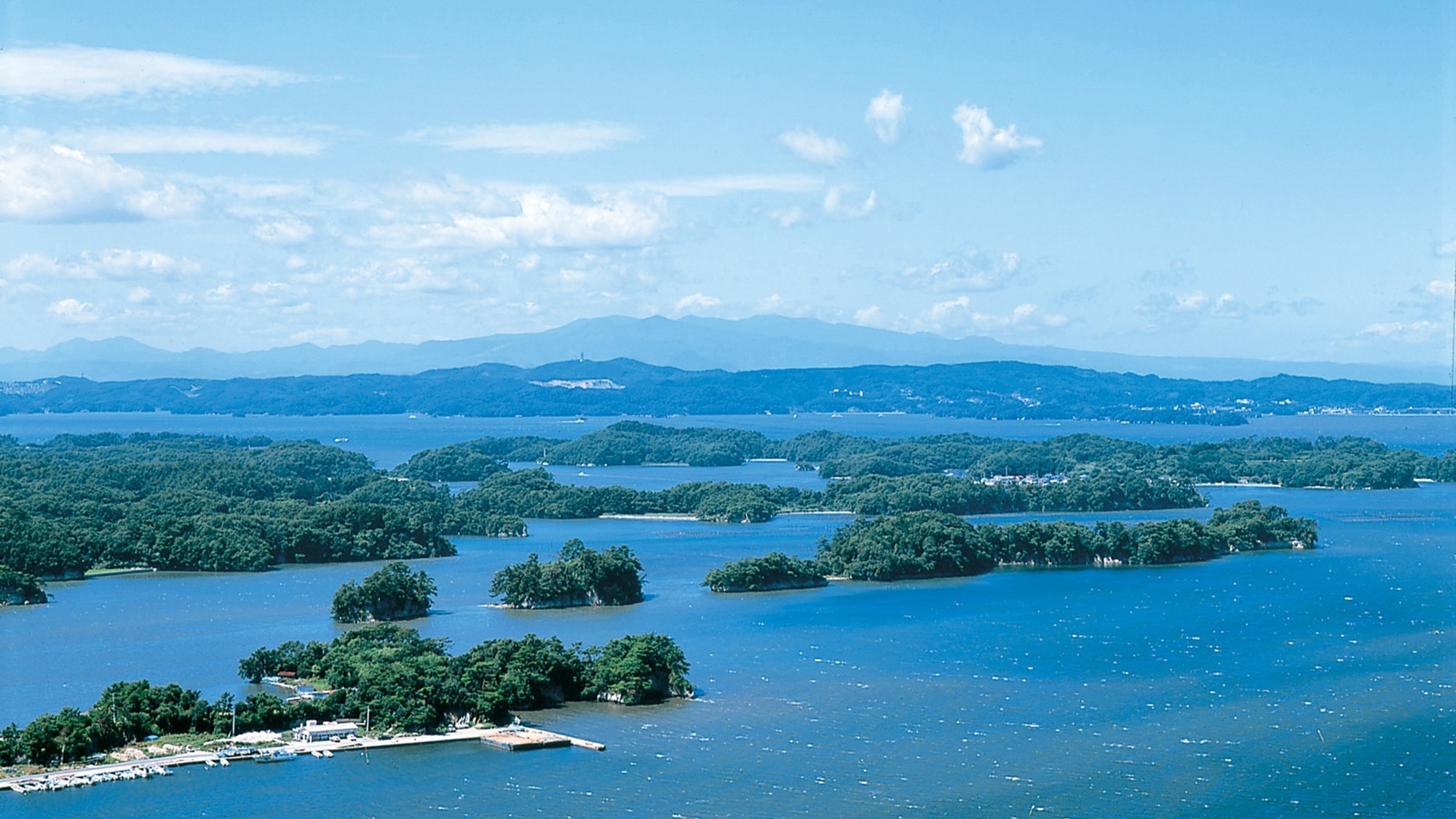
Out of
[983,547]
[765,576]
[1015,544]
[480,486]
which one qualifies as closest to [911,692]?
[765,576]

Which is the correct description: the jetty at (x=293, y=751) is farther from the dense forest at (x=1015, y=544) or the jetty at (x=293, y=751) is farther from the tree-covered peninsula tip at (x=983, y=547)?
the dense forest at (x=1015, y=544)

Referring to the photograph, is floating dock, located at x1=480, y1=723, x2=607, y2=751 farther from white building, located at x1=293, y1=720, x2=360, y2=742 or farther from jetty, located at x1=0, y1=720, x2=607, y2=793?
white building, located at x1=293, y1=720, x2=360, y2=742

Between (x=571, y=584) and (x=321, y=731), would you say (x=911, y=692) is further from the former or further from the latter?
(x=571, y=584)

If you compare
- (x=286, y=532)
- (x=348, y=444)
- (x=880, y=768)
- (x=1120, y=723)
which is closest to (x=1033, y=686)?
A: (x=1120, y=723)

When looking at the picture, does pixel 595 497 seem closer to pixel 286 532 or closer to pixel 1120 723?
pixel 286 532

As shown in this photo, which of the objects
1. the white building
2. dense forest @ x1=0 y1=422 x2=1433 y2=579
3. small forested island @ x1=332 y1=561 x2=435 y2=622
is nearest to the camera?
the white building

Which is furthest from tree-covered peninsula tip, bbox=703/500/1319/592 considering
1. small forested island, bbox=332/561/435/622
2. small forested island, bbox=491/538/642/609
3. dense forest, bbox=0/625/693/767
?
dense forest, bbox=0/625/693/767

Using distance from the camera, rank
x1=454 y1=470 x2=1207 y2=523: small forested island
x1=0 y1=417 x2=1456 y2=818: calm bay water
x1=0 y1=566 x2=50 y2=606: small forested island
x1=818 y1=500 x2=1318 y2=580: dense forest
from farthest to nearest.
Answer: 1. x1=454 y1=470 x2=1207 y2=523: small forested island
2. x1=818 y1=500 x2=1318 y2=580: dense forest
3. x1=0 y1=566 x2=50 y2=606: small forested island
4. x1=0 y1=417 x2=1456 y2=818: calm bay water
